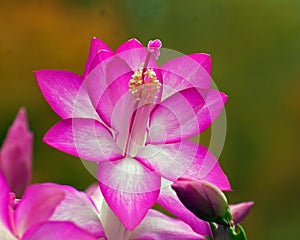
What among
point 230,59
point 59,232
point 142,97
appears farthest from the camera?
point 230,59

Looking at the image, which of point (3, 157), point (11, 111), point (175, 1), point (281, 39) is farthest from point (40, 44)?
point (3, 157)

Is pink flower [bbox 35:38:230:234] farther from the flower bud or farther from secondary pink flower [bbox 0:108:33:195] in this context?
secondary pink flower [bbox 0:108:33:195]

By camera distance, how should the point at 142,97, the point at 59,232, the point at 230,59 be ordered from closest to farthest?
the point at 59,232
the point at 142,97
the point at 230,59

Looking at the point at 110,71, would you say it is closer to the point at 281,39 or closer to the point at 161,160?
the point at 161,160

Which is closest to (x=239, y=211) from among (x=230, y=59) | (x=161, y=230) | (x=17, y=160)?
(x=161, y=230)

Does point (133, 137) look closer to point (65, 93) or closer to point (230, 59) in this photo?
point (65, 93)

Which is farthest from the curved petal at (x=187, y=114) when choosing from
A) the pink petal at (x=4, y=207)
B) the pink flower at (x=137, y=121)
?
the pink petal at (x=4, y=207)
